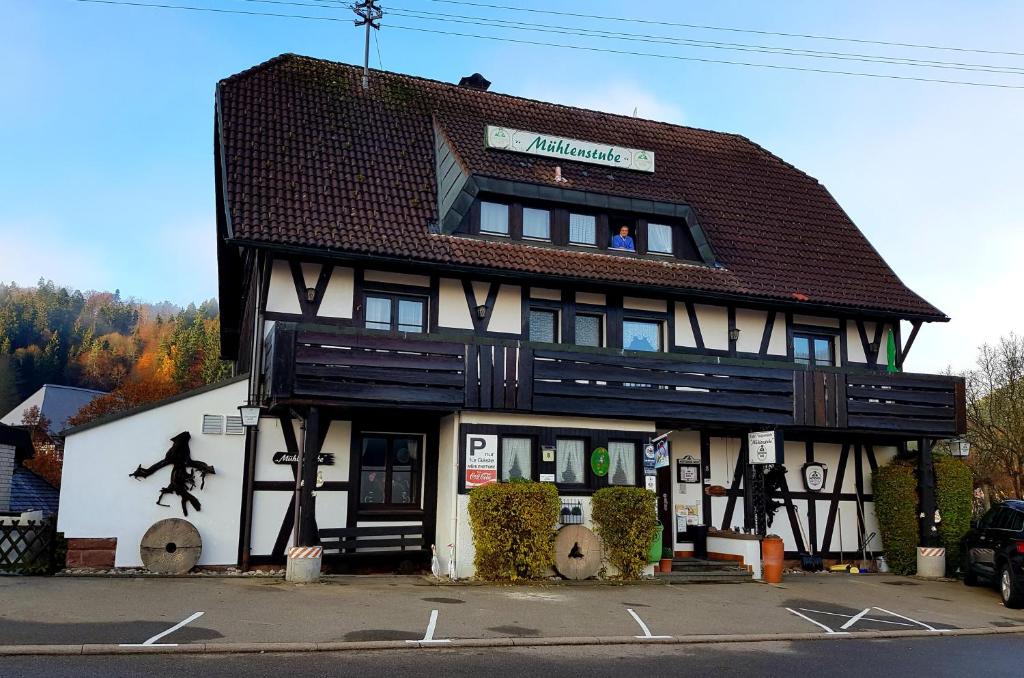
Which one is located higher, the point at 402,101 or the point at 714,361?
the point at 402,101

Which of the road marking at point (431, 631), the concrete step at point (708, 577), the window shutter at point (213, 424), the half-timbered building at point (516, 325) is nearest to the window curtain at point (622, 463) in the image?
the half-timbered building at point (516, 325)

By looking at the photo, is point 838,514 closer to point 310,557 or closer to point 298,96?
point 310,557

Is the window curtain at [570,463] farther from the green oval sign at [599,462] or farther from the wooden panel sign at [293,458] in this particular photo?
the wooden panel sign at [293,458]

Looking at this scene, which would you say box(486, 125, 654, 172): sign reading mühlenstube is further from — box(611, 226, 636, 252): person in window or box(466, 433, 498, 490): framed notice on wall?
box(466, 433, 498, 490): framed notice on wall

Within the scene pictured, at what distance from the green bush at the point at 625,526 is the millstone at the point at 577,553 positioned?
10.7 inches

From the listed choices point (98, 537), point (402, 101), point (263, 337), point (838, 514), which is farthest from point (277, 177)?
point (838, 514)

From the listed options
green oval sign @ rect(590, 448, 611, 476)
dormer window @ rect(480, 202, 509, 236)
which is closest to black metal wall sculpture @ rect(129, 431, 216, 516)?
green oval sign @ rect(590, 448, 611, 476)

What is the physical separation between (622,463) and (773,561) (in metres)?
3.36

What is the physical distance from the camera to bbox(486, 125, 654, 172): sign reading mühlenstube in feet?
62.5

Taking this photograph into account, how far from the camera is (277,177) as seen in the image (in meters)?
17.1

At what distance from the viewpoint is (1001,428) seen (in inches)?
1364

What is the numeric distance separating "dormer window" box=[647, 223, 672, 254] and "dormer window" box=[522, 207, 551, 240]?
89.5 inches

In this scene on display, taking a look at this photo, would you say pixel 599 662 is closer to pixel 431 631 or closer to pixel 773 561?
pixel 431 631

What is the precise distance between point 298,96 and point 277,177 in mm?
3230
